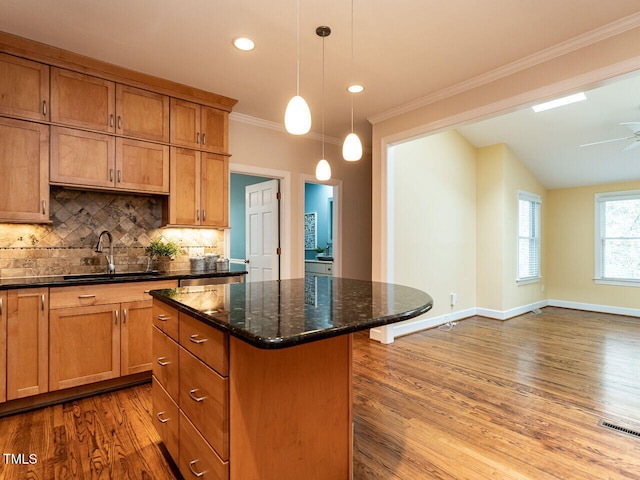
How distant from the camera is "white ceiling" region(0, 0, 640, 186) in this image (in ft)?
7.25

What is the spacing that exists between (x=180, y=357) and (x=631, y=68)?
3327 millimetres

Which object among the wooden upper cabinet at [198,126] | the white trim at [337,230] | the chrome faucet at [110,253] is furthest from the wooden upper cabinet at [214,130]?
the white trim at [337,230]

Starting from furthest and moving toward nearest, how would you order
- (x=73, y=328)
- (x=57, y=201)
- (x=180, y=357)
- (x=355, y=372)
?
(x=355, y=372) → (x=57, y=201) → (x=73, y=328) → (x=180, y=357)

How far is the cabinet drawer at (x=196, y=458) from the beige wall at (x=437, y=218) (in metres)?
3.06

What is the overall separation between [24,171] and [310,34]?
2.31 m

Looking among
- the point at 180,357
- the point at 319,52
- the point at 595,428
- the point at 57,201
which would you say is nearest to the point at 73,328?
the point at 57,201

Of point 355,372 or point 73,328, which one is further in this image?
point 355,372

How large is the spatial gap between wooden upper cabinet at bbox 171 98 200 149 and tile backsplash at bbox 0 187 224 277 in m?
0.65

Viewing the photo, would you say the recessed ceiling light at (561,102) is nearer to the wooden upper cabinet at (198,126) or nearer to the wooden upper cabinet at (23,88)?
the wooden upper cabinet at (198,126)

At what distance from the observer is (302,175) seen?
4566 mm

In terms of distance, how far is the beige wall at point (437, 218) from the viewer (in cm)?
442

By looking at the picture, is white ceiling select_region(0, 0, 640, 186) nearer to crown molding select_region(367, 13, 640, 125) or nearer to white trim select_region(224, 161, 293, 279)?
crown molding select_region(367, 13, 640, 125)

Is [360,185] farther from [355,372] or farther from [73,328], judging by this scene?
[73,328]

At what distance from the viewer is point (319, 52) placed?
2.72 m
